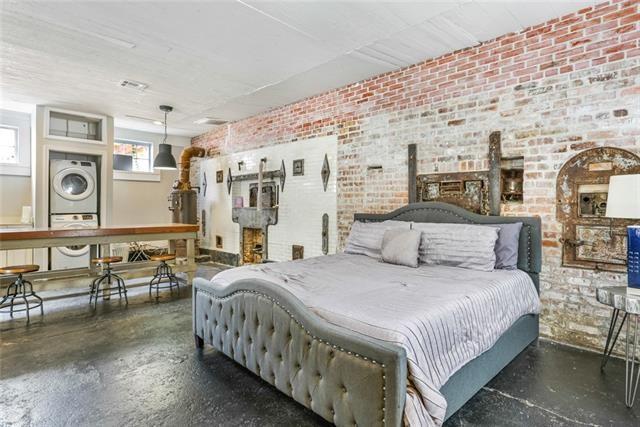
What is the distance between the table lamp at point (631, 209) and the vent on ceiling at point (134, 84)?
16.7 feet

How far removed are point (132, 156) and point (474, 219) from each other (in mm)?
6845

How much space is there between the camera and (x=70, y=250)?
580 cm

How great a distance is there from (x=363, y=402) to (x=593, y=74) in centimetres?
308

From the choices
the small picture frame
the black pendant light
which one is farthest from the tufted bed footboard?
the black pendant light

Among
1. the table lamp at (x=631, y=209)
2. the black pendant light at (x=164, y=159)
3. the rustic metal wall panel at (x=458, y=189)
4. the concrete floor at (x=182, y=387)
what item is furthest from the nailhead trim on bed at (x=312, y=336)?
the black pendant light at (x=164, y=159)

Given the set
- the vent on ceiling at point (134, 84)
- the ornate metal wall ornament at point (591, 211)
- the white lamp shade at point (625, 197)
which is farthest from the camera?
the vent on ceiling at point (134, 84)

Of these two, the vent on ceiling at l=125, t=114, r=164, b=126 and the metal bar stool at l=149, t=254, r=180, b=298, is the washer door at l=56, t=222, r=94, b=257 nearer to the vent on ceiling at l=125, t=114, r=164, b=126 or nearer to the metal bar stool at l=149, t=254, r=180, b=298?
the metal bar stool at l=149, t=254, r=180, b=298

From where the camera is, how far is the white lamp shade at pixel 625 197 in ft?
7.11

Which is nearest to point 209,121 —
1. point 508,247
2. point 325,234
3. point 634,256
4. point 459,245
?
point 325,234

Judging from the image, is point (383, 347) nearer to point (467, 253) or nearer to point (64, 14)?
point (467, 253)

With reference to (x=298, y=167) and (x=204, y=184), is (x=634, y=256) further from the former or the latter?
(x=204, y=184)

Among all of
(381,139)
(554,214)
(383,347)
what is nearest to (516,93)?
(554,214)

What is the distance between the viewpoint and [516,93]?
10.6 ft

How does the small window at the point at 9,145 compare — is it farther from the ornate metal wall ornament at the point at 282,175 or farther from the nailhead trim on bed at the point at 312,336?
the nailhead trim on bed at the point at 312,336
